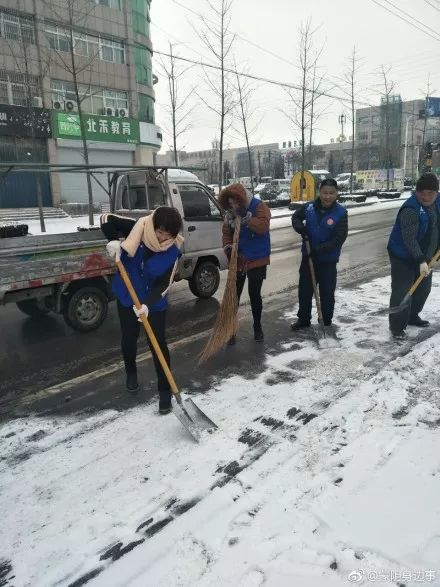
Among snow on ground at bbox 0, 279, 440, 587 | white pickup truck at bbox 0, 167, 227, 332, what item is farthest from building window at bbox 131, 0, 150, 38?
snow on ground at bbox 0, 279, 440, 587

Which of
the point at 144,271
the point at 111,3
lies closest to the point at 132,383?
the point at 144,271

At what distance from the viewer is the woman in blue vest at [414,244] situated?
500 centimetres

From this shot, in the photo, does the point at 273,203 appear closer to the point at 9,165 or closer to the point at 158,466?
the point at 9,165

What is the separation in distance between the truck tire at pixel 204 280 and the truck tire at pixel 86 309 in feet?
5.64

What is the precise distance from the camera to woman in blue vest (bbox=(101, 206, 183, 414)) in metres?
3.47

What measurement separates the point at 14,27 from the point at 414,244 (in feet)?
87.5

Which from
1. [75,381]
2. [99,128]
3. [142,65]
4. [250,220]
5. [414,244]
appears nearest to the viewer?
[75,381]

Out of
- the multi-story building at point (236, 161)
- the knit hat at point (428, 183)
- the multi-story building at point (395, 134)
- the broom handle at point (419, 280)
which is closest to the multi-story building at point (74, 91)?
the multi-story building at point (395, 134)

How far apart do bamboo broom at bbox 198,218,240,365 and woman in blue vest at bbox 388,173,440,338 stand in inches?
74.0

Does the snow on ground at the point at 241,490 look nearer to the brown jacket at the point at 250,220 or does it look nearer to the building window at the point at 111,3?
the brown jacket at the point at 250,220

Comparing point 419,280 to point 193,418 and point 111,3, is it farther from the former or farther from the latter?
point 111,3

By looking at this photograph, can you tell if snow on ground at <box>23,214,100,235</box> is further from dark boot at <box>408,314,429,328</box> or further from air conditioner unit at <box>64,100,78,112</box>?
air conditioner unit at <box>64,100,78,112</box>

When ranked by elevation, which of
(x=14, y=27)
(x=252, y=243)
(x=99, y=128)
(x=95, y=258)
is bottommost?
(x=95, y=258)

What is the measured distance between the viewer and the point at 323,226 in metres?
5.26
